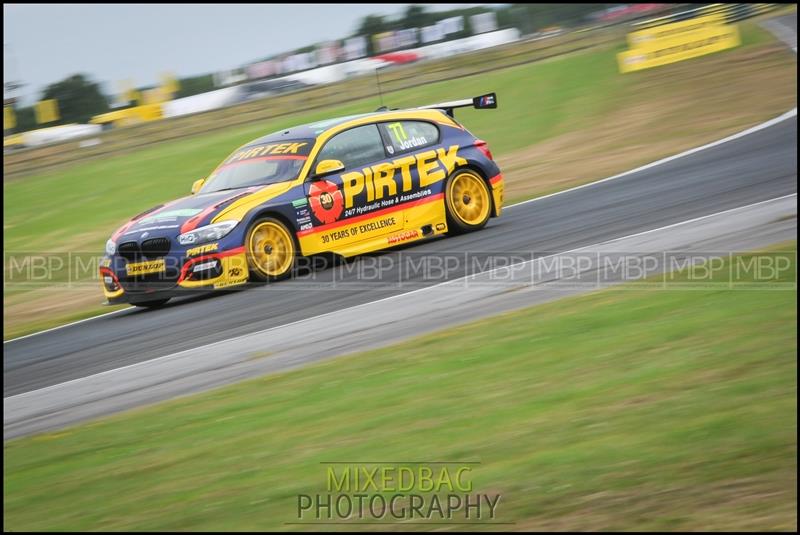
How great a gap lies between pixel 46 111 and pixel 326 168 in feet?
90.3

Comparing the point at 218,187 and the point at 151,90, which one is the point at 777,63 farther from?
the point at 151,90

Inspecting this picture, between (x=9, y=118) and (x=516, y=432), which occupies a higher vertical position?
(x=9, y=118)

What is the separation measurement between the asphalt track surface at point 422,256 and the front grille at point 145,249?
551mm

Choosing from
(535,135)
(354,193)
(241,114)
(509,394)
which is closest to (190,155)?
(241,114)

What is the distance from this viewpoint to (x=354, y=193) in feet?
35.7

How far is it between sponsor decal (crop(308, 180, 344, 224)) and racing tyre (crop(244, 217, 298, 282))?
396mm

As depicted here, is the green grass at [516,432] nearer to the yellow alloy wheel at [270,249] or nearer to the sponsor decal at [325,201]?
the yellow alloy wheel at [270,249]

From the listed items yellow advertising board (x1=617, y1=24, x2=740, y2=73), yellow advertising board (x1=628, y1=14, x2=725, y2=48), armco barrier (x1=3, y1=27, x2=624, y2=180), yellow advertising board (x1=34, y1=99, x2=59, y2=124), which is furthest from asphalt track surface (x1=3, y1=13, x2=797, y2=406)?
yellow advertising board (x1=34, y1=99, x2=59, y2=124)

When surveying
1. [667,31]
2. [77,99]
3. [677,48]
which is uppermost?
A: [77,99]

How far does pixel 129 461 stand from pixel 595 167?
41.6 feet

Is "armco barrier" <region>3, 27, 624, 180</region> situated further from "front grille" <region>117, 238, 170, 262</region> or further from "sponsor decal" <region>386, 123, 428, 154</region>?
"front grille" <region>117, 238, 170, 262</region>

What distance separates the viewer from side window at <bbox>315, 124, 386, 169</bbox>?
436 inches

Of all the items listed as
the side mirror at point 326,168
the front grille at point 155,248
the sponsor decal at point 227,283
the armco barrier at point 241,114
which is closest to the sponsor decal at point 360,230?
the side mirror at point 326,168

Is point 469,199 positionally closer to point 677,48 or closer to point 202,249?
point 202,249
